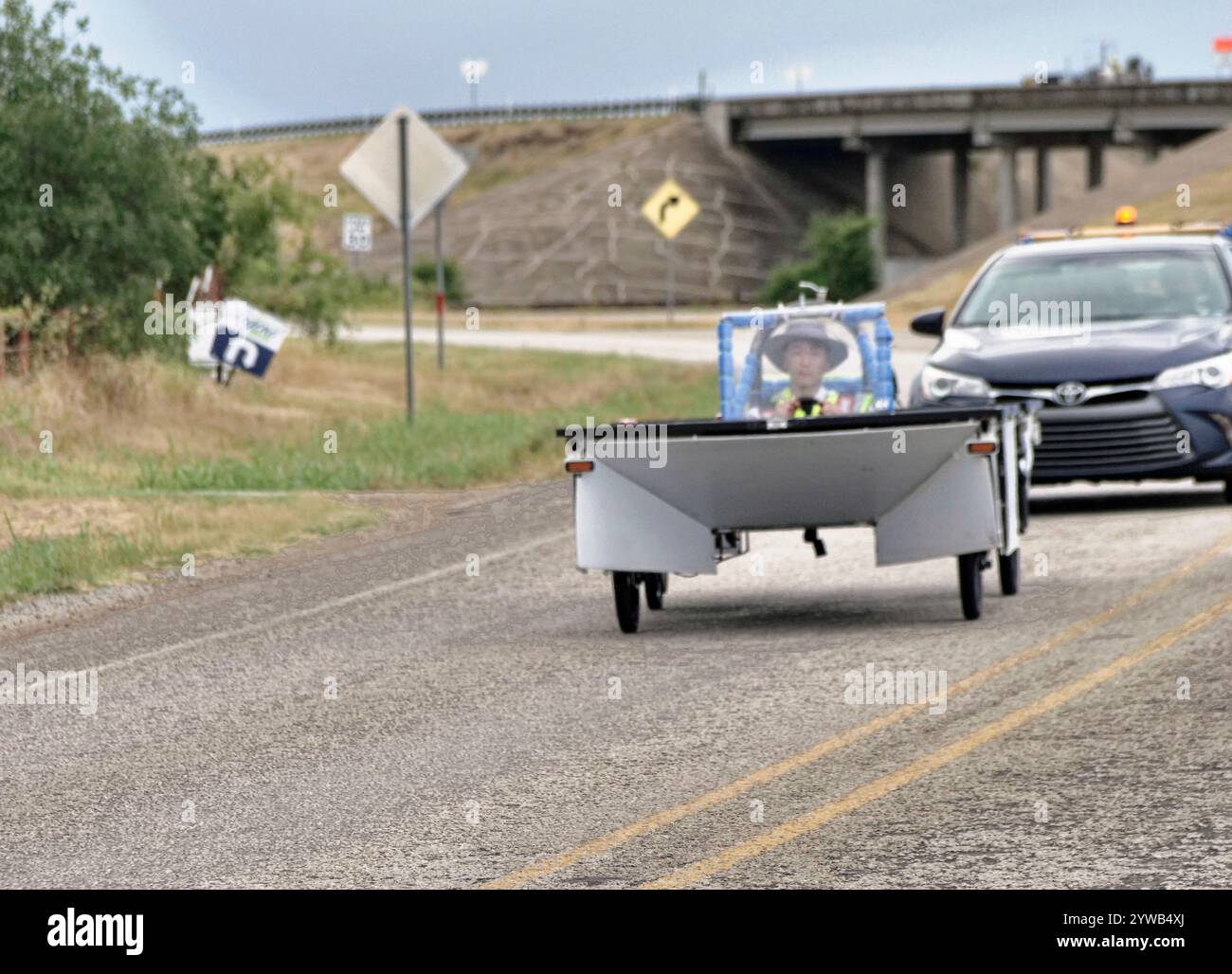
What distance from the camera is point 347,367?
34031mm

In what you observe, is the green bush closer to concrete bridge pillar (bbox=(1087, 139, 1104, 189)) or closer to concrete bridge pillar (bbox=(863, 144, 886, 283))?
concrete bridge pillar (bbox=(863, 144, 886, 283))

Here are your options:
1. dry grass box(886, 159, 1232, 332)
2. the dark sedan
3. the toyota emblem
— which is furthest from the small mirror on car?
dry grass box(886, 159, 1232, 332)

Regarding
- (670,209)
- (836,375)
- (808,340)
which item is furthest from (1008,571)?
(670,209)

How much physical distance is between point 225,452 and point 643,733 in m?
13.5

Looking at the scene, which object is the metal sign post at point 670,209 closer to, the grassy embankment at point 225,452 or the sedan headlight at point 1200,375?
the grassy embankment at point 225,452

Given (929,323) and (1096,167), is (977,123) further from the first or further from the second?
(929,323)

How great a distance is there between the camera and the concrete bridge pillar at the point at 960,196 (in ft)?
315

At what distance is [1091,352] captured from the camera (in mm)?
15242

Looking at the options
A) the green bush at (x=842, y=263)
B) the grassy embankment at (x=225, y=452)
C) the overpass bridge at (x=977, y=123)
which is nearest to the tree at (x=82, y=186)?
the grassy embankment at (x=225, y=452)

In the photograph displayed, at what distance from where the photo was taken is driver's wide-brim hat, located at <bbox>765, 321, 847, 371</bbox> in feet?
41.6

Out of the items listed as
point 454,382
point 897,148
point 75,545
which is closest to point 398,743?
point 75,545

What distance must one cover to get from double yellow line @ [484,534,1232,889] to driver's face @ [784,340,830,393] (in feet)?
6.97

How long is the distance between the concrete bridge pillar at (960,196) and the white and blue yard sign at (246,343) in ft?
234
